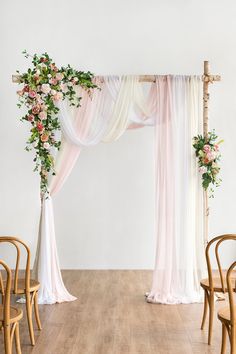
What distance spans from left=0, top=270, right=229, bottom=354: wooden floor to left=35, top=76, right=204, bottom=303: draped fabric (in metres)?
0.28

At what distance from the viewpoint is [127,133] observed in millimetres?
7910

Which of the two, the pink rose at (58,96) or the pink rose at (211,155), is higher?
the pink rose at (58,96)

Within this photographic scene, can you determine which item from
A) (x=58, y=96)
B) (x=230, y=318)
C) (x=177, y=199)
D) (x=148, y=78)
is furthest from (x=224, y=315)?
(x=148, y=78)

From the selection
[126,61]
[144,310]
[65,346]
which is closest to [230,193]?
[126,61]

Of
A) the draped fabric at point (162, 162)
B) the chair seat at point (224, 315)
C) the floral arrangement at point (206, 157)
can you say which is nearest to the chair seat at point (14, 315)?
the chair seat at point (224, 315)

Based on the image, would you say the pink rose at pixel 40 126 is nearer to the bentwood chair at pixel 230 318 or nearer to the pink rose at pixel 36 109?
the pink rose at pixel 36 109

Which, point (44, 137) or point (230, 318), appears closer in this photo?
point (230, 318)

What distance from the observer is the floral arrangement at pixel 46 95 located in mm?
5902

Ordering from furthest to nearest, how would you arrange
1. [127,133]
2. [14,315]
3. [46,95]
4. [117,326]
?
[127,133], [46,95], [117,326], [14,315]

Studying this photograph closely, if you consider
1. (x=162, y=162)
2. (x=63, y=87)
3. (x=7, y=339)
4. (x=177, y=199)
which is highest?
(x=63, y=87)

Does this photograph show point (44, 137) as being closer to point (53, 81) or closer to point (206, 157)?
point (53, 81)

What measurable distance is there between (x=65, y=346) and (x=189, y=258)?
1.88 metres

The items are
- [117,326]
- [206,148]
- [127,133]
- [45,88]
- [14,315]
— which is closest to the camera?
[14,315]

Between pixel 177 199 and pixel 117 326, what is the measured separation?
1.51 meters
